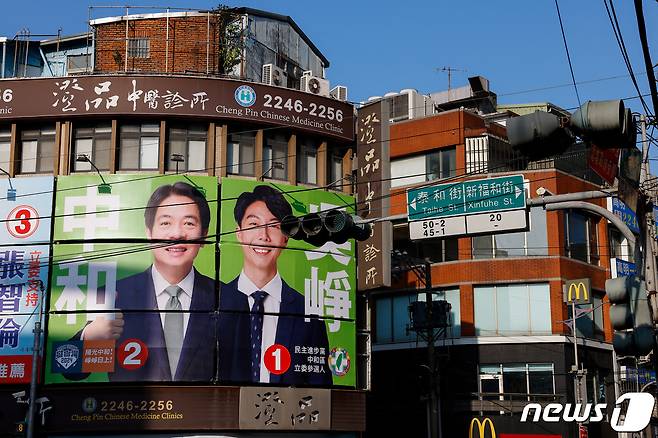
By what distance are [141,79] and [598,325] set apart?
80.2 feet

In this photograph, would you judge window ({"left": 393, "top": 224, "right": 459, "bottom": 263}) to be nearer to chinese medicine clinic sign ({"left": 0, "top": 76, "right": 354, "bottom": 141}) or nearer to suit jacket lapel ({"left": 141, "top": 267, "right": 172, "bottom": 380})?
chinese medicine clinic sign ({"left": 0, "top": 76, "right": 354, "bottom": 141})

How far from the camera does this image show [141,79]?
38.0m

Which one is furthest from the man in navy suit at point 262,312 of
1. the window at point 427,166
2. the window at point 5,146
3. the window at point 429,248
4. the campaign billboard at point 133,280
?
the window at point 427,166

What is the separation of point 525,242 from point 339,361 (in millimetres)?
12101

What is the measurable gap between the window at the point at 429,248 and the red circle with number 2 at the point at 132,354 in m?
15.5

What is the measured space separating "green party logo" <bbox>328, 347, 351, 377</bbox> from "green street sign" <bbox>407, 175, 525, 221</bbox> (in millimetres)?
16192

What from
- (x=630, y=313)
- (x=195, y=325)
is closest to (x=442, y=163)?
(x=195, y=325)

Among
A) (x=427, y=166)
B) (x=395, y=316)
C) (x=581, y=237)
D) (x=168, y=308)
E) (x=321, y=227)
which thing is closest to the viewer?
(x=321, y=227)

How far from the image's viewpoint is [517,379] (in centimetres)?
4466

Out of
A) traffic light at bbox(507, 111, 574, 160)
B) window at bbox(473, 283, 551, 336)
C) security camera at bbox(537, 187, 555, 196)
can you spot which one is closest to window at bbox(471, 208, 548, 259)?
security camera at bbox(537, 187, 555, 196)

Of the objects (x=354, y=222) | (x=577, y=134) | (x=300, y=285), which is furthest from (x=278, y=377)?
(x=577, y=134)

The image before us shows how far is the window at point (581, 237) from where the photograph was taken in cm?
4650

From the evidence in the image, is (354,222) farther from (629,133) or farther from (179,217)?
(179,217)

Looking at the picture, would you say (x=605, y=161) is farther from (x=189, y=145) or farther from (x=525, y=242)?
(x=525, y=242)
